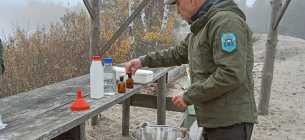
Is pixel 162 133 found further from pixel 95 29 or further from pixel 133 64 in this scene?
pixel 95 29

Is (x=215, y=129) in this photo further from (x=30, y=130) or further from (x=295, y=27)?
(x=295, y=27)

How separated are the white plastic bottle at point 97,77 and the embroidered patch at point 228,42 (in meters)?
0.89

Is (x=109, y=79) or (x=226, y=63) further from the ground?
(x=226, y=63)

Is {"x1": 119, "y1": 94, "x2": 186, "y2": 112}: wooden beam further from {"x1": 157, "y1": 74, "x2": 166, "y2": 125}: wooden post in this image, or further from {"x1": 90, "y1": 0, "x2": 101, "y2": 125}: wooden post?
{"x1": 90, "y1": 0, "x2": 101, "y2": 125}: wooden post

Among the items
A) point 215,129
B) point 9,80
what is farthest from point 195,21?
point 9,80

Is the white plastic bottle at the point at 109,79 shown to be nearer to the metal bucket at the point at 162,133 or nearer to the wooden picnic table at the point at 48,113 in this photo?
the wooden picnic table at the point at 48,113

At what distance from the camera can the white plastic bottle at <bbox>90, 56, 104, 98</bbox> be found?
1850 millimetres

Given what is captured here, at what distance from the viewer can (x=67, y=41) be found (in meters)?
5.94

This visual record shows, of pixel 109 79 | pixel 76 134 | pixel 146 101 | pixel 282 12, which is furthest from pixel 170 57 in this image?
pixel 282 12

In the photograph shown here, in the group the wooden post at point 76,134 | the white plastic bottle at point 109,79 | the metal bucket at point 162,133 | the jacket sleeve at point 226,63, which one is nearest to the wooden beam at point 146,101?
the metal bucket at point 162,133

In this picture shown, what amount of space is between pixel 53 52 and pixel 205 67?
459 centimetres

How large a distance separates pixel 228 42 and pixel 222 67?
13cm

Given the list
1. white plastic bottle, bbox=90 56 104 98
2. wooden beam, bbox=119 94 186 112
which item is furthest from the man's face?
wooden beam, bbox=119 94 186 112

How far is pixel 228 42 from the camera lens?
4.42ft
